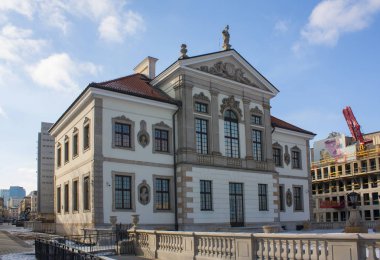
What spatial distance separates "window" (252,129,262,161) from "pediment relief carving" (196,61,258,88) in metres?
4.09

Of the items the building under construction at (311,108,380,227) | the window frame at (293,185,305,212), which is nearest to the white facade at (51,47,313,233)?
→ the window frame at (293,185,305,212)

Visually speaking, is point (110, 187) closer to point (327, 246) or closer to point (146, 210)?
point (146, 210)

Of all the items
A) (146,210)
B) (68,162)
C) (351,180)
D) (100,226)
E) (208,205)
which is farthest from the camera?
(351,180)

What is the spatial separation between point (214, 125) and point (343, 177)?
168ft

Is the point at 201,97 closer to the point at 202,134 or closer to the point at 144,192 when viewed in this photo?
the point at 202,134

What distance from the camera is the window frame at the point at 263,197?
117ft

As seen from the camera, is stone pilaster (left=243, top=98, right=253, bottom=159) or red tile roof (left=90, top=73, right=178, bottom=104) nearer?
red tile roof (left=90, top=73, right=178, bottom=104)

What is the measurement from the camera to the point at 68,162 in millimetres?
34594

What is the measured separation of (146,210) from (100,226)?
11.5ft

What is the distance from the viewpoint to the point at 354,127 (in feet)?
278

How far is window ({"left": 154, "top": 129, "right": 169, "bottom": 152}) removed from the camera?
31359mm

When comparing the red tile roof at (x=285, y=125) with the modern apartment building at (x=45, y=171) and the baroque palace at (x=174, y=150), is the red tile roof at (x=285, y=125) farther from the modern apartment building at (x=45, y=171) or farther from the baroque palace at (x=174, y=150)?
the modern apartment building at (x=45, y=171)

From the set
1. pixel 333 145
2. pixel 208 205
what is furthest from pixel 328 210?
pixel 208 205

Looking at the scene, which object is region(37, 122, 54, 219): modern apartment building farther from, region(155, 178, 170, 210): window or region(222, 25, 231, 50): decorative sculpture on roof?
region(155, 178, 170, 210): window
